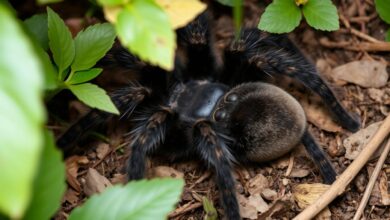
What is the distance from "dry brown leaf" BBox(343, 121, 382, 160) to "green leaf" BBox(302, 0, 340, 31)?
2.16ft

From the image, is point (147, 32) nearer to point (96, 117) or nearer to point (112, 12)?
point (112, 12)

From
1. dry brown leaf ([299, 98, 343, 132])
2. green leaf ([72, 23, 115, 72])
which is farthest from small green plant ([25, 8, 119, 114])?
dry brown leaf ([299, 98, 343, 132])

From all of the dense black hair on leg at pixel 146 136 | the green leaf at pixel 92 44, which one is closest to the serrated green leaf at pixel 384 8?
the dense black hair on leg at pixel 146 136

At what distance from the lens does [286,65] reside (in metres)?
3.03

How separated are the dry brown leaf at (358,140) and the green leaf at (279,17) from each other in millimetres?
733

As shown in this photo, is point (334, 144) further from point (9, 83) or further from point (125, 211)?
point (9, 83)

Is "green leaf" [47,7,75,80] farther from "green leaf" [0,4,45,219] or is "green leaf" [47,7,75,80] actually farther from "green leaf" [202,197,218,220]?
"green leaf" [0,4,45,219]

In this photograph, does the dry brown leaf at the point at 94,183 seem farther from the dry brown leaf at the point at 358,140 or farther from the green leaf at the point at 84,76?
the dry brown leaf at the point at 358,140

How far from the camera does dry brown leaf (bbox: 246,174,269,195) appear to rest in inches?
113

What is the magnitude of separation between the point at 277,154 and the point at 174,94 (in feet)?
2.41

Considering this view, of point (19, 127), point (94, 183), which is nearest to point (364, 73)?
point (94, 183)

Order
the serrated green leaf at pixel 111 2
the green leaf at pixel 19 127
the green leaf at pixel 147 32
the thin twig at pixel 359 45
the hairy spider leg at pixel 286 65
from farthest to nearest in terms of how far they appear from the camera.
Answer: the thin twig at pixel 359 45, the hairy spider leg at pixel 286 65, the serrated green leaf at pixel 111 2, the green leaf at pixel 147 32, the green leaf at pixel 19 127

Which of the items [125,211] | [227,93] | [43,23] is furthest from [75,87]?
[227,93]

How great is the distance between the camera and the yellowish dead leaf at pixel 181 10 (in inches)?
67.7
